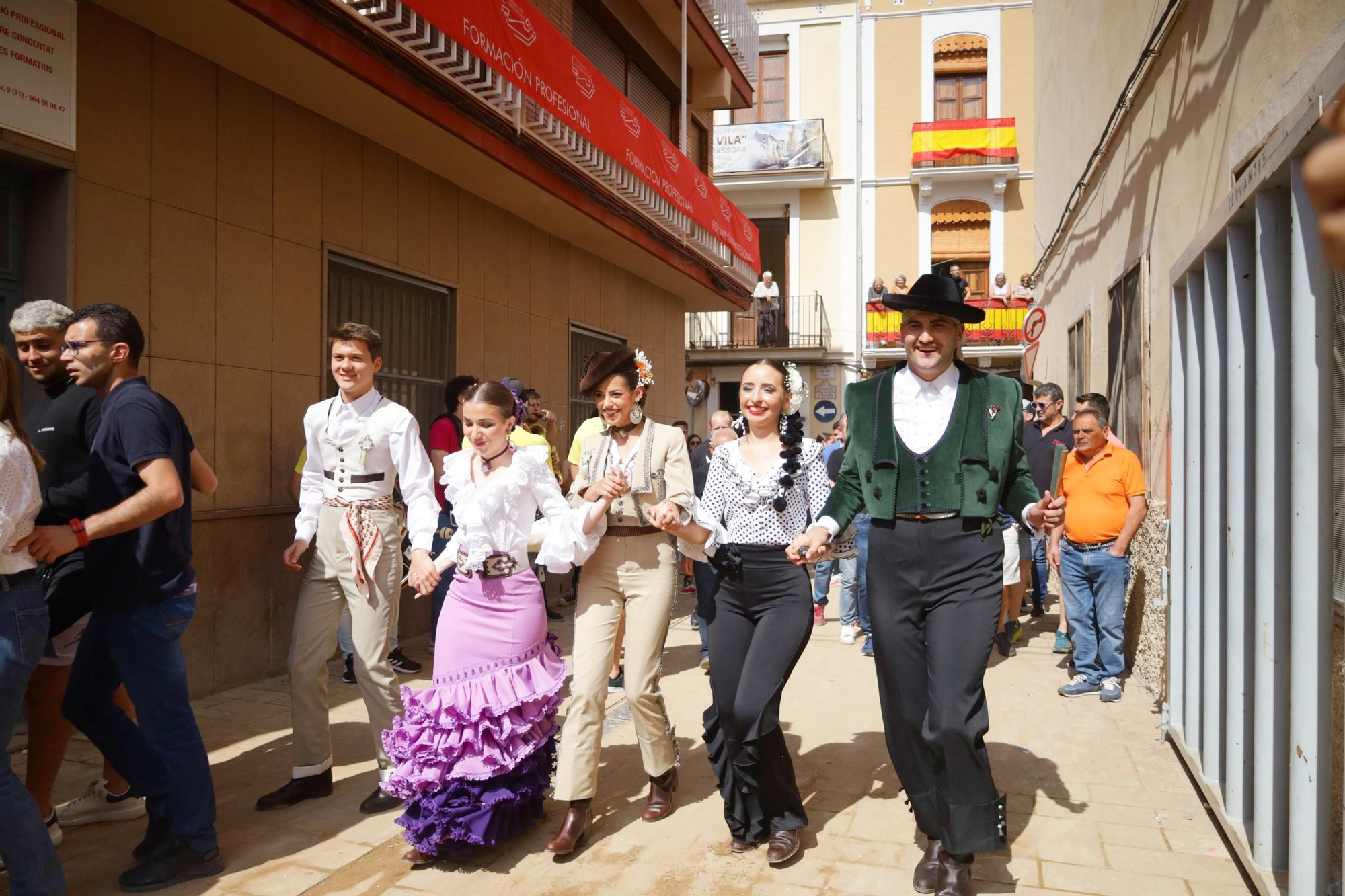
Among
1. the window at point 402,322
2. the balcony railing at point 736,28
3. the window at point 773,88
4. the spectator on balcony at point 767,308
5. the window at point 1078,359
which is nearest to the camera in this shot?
the window at point 402,322

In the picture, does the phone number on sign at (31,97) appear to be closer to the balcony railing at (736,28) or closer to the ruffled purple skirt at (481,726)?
the ruffled purple skirt at (481,726)

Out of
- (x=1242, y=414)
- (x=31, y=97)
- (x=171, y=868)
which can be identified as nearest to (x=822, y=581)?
(x=1242, y=414)

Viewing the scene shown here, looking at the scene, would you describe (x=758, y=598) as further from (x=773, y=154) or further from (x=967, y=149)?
(x=967, y=149)

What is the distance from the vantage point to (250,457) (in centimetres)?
622

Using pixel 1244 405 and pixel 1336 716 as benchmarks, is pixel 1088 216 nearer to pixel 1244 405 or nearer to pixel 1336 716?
pixel 1244 405

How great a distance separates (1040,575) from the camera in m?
9.30

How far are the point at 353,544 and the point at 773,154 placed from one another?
2313cm

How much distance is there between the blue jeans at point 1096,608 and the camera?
6215mm

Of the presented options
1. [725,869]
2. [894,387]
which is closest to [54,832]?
[725,869]

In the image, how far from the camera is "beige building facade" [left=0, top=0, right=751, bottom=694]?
5.28 meters

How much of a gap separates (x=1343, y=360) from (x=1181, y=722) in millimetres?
2517

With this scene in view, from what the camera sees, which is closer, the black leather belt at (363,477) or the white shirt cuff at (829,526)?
the white shirt cuff at (829,526)

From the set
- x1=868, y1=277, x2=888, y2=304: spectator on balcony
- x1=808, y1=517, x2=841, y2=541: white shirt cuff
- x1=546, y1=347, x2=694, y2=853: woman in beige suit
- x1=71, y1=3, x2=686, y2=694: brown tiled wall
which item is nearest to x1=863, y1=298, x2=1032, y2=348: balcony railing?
x1=868, y1=277, x2=888, y2=304: spectator on balcony

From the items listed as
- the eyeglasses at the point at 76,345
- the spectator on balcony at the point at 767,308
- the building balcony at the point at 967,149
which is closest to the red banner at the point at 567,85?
the eyeglasses at the point at 76,345
